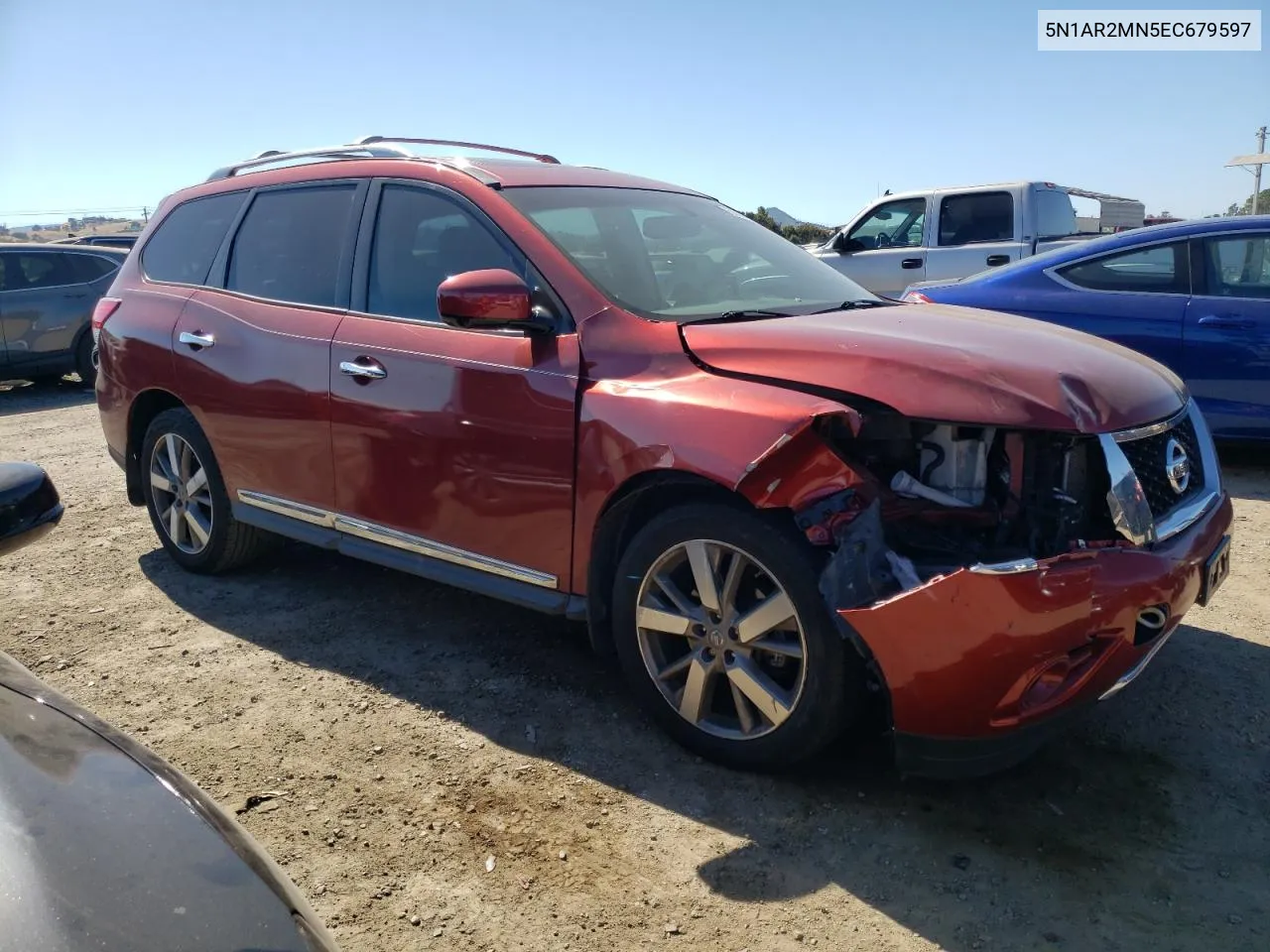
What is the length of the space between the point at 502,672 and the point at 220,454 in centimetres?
173

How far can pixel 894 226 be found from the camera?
10664mm

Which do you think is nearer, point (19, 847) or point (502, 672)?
point (19, 847)

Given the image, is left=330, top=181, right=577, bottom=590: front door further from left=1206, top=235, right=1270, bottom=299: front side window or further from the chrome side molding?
left=1206, top=235, right=1270, bottom=299: front side window

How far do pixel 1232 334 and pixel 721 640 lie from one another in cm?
450

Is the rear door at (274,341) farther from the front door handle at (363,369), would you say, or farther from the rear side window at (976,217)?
the rear side window at (976,217)

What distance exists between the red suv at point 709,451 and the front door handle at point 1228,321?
10.1 ft

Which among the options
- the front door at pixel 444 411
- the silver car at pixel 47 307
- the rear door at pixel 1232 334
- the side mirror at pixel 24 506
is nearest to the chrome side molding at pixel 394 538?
the front door at pixel 444 411

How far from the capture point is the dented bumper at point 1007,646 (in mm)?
2449

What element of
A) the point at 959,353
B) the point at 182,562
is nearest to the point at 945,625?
the point at 959,353

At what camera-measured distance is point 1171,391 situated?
311 centimetres

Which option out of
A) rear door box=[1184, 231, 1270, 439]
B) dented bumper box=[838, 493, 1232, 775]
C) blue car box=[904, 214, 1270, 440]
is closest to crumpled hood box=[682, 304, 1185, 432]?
dented bumper box=[838, 493, 1232, 775]

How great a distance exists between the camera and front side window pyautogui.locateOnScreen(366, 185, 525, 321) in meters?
3.61

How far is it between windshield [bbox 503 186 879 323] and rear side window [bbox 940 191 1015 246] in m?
6.50

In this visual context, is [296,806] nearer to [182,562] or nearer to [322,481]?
[322,481]
